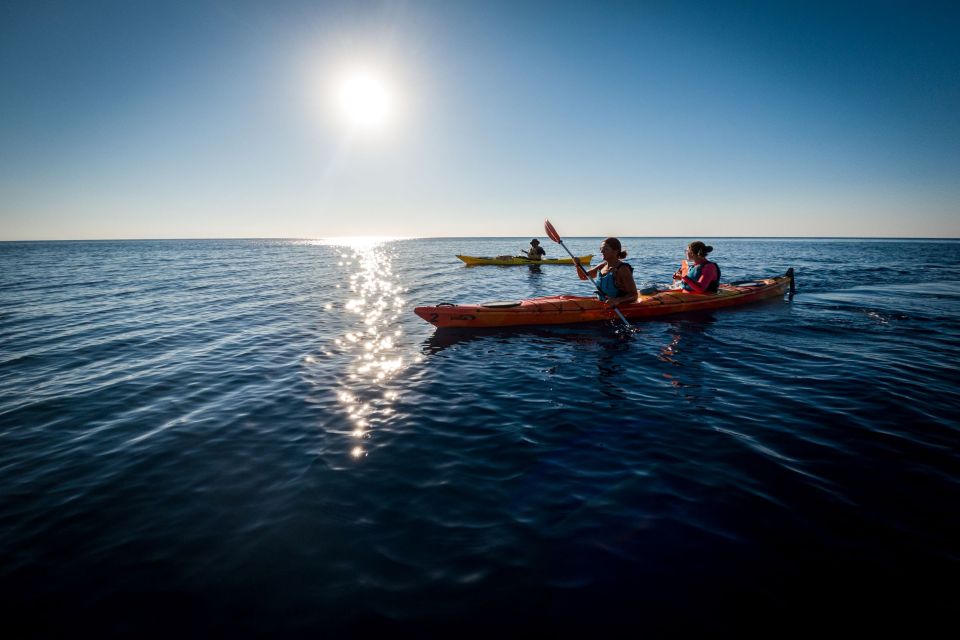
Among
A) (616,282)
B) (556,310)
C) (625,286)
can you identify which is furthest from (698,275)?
(556,310)

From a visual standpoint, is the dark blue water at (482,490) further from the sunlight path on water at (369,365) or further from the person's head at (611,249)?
the person's head at (611,249)

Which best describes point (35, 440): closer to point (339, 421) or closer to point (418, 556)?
point (339, 421)

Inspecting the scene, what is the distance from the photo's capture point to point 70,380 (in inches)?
303

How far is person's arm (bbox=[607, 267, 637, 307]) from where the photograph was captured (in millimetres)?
11422

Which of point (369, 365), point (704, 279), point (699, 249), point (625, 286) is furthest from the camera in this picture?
point (704, 279)

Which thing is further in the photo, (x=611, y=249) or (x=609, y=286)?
(x=609, y=286)

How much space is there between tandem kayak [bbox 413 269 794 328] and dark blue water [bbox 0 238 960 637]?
1.81 meters

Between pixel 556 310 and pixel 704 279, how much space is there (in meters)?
6.01

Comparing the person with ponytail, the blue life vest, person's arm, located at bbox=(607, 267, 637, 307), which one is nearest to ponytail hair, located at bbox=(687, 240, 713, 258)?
the person with ponytail

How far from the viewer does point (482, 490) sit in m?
4.18

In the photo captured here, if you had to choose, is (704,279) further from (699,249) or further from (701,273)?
(699,249)

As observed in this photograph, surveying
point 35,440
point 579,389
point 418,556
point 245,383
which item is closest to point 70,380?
point 35,440

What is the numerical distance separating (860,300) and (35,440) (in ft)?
80.7

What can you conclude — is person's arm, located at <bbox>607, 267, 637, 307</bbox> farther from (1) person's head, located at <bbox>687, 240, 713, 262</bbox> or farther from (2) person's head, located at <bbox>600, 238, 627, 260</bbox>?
(1) person's head, located at <bbox>687, 240, 713, 262</bbox>
